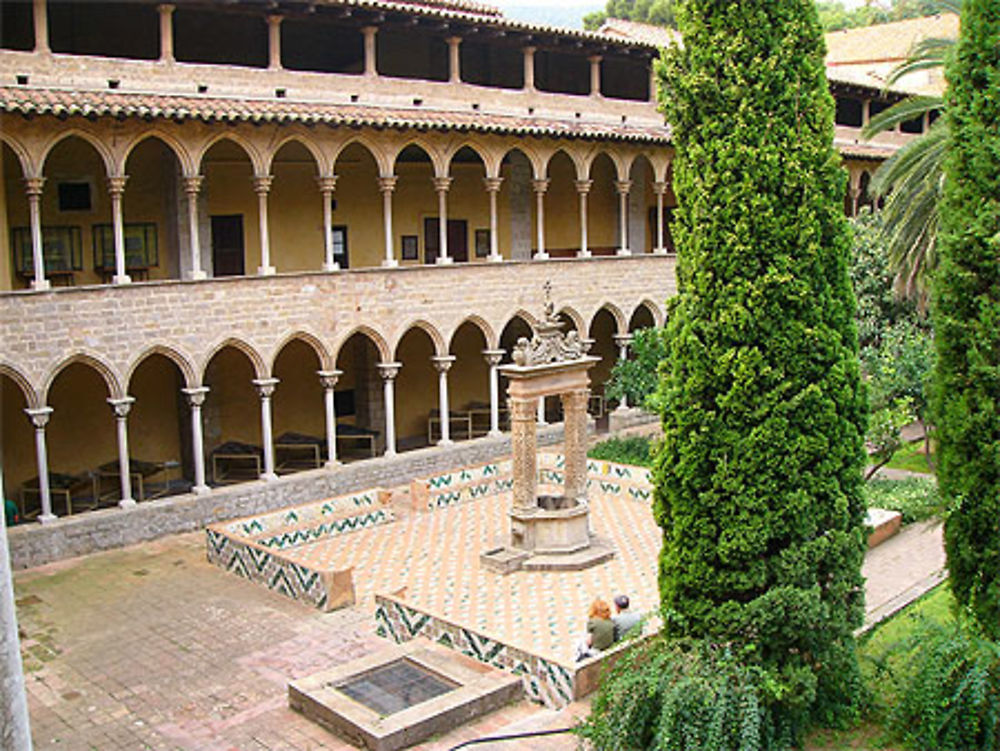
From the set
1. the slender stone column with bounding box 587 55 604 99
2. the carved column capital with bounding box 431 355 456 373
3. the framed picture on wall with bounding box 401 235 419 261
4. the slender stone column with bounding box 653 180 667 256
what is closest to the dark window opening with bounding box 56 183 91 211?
the framed picture on wall with bounding box 401 235 419 261

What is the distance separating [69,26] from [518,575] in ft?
45.1

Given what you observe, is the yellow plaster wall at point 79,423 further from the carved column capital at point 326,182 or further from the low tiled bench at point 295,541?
the carved column capital at point 326,182

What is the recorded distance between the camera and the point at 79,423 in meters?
22.2

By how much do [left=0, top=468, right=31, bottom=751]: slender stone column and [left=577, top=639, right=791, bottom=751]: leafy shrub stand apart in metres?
Answer: 4.94

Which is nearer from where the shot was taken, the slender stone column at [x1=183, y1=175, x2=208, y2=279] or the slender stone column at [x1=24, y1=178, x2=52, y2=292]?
the slender stone column at [x1=24, y1=178, x2=52, y2=292]

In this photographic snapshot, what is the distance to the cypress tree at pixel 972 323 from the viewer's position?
10422 millimetres

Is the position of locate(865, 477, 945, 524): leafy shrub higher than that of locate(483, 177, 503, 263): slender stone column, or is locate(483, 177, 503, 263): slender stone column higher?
locate(483, 177, 503, 263): slender stone column

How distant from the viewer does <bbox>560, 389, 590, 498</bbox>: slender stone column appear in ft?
60.5

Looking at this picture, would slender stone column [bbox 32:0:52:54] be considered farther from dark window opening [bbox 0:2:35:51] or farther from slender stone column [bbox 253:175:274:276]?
slender stone column [bbox 253:175:274:276]

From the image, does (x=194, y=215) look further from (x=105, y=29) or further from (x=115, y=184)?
(x=105, y=29)

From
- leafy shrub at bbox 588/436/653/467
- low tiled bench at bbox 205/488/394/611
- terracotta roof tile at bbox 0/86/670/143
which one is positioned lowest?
low tiled bench at bbox 205/488/394/611

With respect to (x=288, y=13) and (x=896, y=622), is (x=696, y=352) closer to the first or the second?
(x=896, y=622)

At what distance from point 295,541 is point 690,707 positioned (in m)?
11.0

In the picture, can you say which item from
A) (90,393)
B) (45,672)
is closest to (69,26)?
(90,393)
